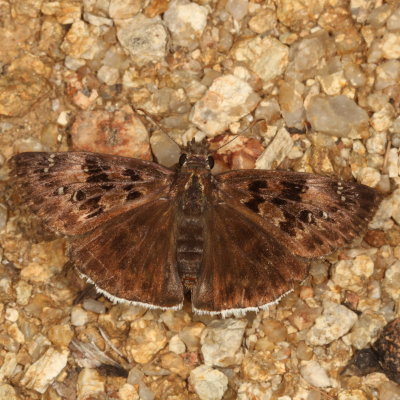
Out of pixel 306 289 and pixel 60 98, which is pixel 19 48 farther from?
pixel 306 289

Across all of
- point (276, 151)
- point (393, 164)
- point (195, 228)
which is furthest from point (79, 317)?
point (393, 164)

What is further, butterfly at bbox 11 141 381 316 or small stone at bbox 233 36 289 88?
small stone at bbox 233 36 289 88

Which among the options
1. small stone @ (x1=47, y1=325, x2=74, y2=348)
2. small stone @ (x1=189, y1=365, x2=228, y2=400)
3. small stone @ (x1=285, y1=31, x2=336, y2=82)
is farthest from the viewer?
small stone @ (x1=285, y1=31, x2=336, y2=82)

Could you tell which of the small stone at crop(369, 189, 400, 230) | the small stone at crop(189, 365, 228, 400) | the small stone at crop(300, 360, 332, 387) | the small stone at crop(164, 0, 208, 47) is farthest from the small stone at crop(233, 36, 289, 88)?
the small stone at crop(189, 365, 228, 400)

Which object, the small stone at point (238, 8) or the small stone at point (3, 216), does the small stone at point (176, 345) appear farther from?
the small stone at point (238, 8)

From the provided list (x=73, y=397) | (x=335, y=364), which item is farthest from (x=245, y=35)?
(x=73, y=397)

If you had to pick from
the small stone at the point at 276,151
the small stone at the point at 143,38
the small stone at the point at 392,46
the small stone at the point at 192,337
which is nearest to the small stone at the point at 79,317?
the small stone at the point at 192,337

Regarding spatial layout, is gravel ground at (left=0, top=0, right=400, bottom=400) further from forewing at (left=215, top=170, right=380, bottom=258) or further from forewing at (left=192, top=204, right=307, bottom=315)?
forewing at (left=215, top=170, right=380, bottom=258)

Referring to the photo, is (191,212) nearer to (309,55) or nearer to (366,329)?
(366,329)
